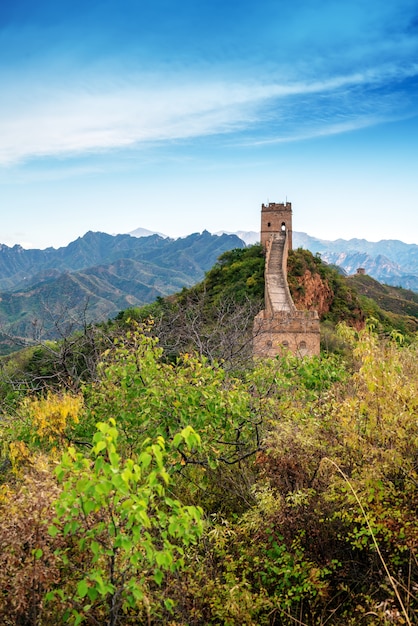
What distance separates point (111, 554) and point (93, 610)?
1.04 metres

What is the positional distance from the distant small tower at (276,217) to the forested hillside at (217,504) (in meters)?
36.1

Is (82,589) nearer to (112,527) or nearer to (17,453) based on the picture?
(112,527)

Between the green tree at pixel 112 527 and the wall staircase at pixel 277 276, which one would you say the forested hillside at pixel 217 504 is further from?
the wall staircase at pixel 277 276

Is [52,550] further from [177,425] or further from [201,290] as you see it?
[201,290]

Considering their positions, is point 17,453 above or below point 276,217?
below

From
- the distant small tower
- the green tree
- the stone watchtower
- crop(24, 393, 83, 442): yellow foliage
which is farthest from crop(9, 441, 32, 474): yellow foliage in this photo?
the distant small tower

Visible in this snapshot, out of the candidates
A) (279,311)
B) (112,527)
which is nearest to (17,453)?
(112,527)

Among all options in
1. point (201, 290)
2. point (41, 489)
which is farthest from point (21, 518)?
point (201, 290)

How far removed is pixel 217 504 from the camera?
836 centimetres

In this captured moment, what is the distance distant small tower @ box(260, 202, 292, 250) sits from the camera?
44906 millimetres

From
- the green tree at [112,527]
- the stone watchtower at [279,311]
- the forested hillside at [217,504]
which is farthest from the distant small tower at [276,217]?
the green tree at [112,527]

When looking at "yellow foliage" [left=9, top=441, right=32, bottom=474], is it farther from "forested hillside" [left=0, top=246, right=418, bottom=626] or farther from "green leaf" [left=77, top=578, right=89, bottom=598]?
"green leaf" [left=77, top=578, right=89, bottom=598]

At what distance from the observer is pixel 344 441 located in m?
6.23

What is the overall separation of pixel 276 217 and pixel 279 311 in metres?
22.5
